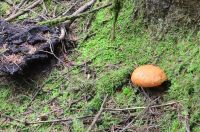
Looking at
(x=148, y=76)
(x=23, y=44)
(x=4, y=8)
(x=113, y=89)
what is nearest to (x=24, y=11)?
(x=4, y=8)

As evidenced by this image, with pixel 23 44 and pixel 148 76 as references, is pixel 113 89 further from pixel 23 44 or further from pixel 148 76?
pixel 23 44

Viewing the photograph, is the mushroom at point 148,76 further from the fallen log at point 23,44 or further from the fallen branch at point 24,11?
the fallen branch at point 24,11

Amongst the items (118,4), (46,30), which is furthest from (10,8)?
(118,4)

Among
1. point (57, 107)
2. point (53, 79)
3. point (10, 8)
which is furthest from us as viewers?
point (10, 8)

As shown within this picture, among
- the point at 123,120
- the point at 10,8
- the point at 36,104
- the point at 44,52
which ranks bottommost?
the point at 123,120

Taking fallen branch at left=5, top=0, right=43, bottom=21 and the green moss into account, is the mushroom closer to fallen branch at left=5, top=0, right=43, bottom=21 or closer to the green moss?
fallen branch at left=5, top=0, right=43, bottom=21

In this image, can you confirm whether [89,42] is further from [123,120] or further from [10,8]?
[10,8]
